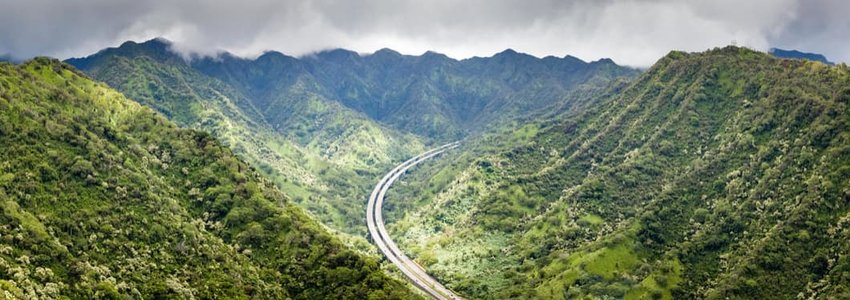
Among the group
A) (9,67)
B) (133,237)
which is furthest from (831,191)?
(9,67)

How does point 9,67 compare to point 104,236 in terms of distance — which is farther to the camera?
point 9,67

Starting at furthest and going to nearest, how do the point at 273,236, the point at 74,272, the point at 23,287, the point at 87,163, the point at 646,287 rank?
1. the point at 646,287
2. the point at 273,236
3. the point at 87,163
4. the point at 74,272
5. the point at 23,287

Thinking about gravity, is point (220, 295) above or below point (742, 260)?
below

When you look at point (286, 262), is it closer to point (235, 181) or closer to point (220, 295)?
point (220, 295)

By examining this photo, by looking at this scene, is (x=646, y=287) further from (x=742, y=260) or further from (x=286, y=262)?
(x=286, y=262)

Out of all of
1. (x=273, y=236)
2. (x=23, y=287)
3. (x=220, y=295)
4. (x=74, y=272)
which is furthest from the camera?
(x=273, y=236)

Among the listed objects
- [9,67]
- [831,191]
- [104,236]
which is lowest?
[104,236]
